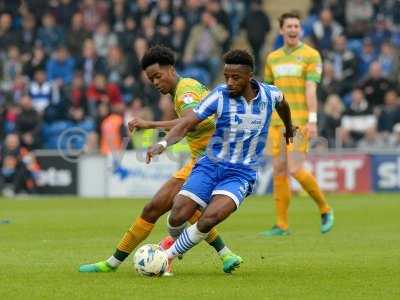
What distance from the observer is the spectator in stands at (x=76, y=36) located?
99.0ft

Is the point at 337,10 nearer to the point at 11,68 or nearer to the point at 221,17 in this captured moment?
the point at 221,17

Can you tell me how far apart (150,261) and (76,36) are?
67.7ft

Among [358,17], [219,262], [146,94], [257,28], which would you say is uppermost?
[358,17]

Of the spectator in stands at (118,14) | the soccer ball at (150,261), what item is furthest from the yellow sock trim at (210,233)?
the spectator in stands at (118,14)

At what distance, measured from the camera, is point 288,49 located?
608 inches

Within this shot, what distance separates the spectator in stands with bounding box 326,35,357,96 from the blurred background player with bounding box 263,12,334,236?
12.7 m

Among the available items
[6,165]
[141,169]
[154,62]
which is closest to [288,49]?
[154,62]

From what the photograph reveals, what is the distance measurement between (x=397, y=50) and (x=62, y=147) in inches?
328

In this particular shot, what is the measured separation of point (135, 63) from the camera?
29359mm

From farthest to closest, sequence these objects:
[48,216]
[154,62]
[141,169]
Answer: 1. [141,169]
2. [48,216]
3. [154,62]

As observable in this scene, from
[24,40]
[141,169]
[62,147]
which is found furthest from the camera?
[24,40]

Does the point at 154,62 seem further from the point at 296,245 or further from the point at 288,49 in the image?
the point at 288,49

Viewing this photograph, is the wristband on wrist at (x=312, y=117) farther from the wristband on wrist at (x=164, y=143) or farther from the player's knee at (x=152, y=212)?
the wristband on wrist at (x=164, y=143)

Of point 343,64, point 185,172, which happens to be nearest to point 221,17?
point 343,64
